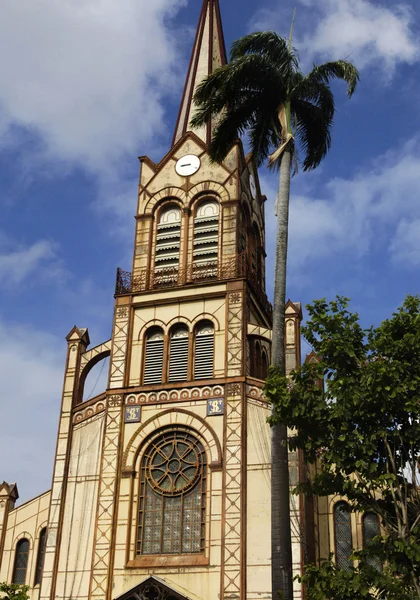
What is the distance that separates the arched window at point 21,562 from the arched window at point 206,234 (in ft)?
39.9

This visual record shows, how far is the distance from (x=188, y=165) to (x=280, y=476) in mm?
17913

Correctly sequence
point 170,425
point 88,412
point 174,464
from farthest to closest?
1. point 88,412
2. point 170,425
3. point 174,464

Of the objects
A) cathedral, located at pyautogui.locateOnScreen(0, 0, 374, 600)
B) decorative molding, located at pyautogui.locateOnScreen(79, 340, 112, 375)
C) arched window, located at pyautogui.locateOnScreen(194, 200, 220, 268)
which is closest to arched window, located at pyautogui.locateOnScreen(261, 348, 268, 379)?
cathedral, located at pyautogui.locateOnScreen(0, 0, 374, 600)

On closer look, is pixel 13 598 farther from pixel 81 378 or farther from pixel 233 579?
pixel 81 378

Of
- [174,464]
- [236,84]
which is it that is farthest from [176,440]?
[236,84]

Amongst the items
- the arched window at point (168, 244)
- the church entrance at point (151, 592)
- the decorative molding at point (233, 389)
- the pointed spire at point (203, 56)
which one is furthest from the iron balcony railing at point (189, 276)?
the church entrance at point (151, 592)

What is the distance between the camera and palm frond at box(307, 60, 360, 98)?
25.3m

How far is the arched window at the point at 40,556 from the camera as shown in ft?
96.2

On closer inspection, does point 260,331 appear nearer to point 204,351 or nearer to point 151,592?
point 204,351

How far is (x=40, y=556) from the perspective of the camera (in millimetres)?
29828

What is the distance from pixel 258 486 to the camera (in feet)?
90.0

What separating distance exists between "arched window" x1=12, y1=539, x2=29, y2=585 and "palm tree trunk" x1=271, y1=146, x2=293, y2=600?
43.7 feet

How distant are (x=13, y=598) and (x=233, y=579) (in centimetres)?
670

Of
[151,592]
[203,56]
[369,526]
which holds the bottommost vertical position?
[151,592]
